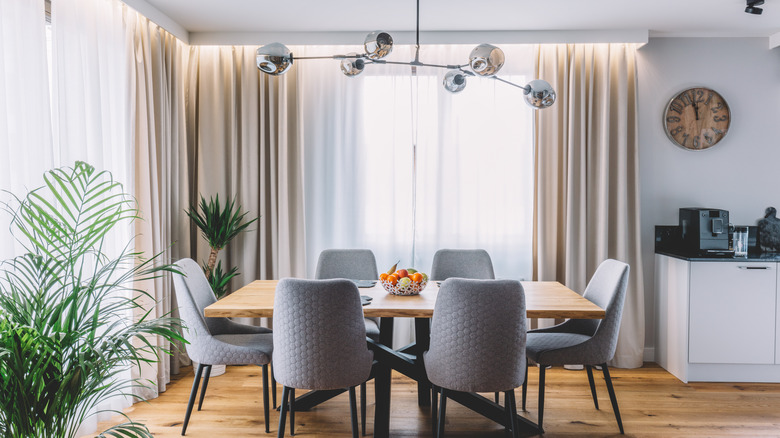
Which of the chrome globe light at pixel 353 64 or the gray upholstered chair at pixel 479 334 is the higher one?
the chrome globe light at pixel 353 64

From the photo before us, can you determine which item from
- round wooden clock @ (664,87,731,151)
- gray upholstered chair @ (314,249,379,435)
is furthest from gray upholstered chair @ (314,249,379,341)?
round wooden clock @ (664,87,731,151)

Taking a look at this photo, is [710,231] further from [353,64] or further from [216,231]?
[216,231]

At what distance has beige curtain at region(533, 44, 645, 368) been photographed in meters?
3.99

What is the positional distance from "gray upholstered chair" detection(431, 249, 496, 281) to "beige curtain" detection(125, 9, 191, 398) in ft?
5.82

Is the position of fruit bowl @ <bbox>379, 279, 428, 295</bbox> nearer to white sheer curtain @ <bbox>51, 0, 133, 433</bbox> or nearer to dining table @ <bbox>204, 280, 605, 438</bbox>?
dining table @ <bbox>204, 280, 605, 438</bbox>

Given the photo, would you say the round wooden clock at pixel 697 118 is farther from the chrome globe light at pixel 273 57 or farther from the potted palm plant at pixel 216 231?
the potted palm plant at pixel 216 231

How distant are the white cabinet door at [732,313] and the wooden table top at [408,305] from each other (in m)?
1.33

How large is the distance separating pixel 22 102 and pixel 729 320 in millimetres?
4390

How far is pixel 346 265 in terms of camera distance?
11.9ft

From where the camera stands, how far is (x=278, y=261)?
4.11 m

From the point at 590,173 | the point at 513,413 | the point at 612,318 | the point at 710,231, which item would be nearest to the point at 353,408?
the point at 513,413

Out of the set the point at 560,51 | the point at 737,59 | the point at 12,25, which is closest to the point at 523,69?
the point at 560,51

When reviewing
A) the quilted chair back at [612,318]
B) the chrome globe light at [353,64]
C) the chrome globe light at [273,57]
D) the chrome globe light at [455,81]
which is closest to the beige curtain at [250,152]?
the chrome globe light at [353,64]

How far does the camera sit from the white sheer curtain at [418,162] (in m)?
4.14
